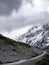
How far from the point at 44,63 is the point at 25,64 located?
20.2ft

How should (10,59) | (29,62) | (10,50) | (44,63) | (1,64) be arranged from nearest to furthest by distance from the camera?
(44,63)
(1,64)
(29,62)
(10,59)
(10,50)

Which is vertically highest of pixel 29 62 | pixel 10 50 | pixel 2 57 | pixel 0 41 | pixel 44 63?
pixel 0 41

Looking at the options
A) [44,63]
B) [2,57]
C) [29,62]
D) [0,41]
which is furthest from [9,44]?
[44,63]

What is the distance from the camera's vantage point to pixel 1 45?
6091 cm

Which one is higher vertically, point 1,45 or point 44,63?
point 1,45

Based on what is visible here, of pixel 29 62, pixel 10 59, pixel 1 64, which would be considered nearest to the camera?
pixel 1 64

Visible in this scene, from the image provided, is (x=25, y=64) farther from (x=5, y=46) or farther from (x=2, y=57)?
(x=5, y=46)

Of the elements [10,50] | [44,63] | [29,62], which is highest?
[10,50]

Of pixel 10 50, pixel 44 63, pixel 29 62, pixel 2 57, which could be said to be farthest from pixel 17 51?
pixel 44 63

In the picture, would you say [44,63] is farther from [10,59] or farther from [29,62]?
[10,59]

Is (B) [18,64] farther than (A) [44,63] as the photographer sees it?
Yes

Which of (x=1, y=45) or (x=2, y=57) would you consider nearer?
(x=2, y=57)

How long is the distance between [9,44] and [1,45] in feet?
14.0

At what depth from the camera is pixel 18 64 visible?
44.9 metres
